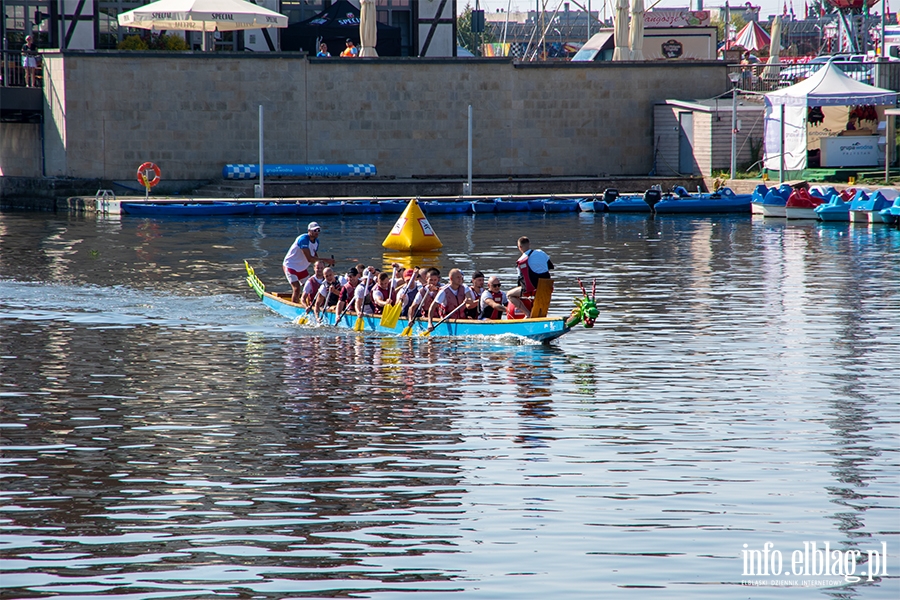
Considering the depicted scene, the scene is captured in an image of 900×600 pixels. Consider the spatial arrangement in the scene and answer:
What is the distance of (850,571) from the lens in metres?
9.86

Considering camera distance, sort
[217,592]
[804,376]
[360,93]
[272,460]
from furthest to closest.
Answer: [360,93], [804,376], [272,460], [217,592]

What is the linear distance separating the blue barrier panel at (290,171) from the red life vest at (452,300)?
92.0 ft

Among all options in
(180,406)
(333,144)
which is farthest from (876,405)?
(333,144)

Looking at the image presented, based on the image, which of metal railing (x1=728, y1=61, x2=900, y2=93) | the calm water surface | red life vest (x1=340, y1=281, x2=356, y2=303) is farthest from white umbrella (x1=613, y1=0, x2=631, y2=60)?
red life vest (x1=340, y1=281, x2=356, y2=303)

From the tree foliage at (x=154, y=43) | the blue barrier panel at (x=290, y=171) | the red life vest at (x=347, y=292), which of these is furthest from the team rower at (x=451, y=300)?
the tree foliage at (x=154, y=43)

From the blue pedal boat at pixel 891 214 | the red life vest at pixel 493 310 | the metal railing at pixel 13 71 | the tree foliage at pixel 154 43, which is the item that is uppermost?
the tree foliage at pixel 154 43

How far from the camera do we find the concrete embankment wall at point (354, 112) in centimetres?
4741

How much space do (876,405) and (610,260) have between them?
17.4m

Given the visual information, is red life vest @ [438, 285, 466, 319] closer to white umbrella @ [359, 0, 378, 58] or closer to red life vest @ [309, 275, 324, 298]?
red life vest @ [309, 275, 324, 298]

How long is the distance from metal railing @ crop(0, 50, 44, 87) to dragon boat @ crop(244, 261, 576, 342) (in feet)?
89.2

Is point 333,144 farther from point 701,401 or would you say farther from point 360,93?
point 701,401

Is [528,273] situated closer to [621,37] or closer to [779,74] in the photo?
[621,37]

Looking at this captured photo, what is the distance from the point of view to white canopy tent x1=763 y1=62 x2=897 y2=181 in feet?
151

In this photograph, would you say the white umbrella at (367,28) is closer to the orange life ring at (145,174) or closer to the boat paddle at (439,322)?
the orange life ring at (145,174)
